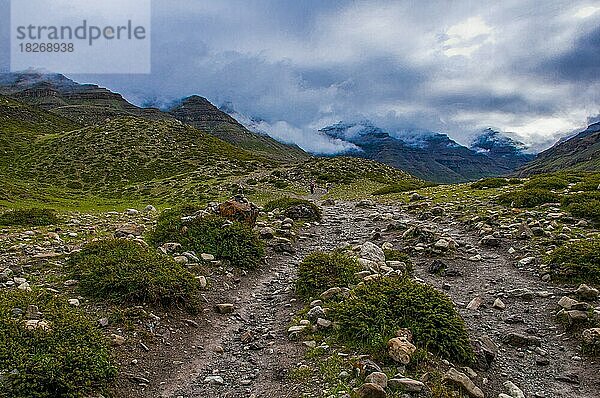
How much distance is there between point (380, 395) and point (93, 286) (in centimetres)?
687

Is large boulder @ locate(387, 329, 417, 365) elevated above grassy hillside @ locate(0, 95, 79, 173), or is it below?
below

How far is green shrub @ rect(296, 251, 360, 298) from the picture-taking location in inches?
419

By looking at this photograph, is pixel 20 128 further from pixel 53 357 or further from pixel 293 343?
pixel 293 343

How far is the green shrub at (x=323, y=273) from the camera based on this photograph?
1065cm

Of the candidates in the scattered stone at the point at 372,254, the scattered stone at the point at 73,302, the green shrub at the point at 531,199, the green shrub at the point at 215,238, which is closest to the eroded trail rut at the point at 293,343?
the green shrub at the point at 215,238

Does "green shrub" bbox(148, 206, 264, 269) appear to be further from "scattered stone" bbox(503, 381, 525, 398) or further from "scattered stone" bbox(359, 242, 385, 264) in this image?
"scattered stone" bbox(503, 381, 525, 398)

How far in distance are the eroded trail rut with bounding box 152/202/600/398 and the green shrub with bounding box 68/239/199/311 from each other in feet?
2.89

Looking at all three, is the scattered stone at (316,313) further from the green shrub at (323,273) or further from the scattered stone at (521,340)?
the scattered stone at (521,340)

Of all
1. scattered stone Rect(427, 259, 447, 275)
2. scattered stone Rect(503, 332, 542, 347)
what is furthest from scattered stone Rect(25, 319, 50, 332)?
scattered stone Rect(427, 259, 447, 275)

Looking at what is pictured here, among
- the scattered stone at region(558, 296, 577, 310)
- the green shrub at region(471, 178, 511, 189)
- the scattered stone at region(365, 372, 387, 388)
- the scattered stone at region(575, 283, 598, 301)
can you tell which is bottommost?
the scattered stone at region(365, 372, 387, 388)

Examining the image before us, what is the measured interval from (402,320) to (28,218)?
1957cm

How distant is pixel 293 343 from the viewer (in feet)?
27.1

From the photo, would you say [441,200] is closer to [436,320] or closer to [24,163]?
[436,320]

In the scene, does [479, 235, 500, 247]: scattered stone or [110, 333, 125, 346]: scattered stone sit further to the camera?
[479, 235, 500, 247]: scattered stone
